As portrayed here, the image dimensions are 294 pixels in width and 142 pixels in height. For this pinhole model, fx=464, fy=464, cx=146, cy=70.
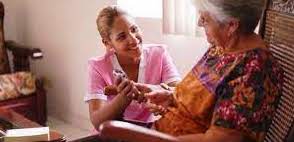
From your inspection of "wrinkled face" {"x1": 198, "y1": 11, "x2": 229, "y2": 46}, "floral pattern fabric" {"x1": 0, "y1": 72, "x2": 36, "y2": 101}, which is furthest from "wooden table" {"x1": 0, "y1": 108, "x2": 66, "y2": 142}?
"floral pattern fabric" {"x1": 0, "y1": 72, "x2": 36, "y2": 101}

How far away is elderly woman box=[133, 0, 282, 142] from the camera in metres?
1.16

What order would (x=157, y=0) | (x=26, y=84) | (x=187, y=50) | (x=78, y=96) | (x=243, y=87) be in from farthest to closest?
(x=78, y=96) → (x=26, y=84) → (x=157, y=0) → (x=187, y=50) → (x=243, y=87)

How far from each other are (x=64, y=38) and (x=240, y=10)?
98.9 inches

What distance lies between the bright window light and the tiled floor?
41.6 inches

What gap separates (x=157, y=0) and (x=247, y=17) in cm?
162

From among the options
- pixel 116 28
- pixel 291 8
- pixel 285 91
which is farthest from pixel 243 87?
pixel 116 28

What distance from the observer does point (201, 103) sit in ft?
4.37

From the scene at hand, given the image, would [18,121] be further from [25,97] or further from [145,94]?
[25,97]

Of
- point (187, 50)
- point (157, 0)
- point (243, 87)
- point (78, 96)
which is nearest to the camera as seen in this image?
point (243, 87)

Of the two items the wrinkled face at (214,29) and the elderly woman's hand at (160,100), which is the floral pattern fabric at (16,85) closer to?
the elderly woman's hand at (160,100)

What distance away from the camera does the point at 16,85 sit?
10.8 feet

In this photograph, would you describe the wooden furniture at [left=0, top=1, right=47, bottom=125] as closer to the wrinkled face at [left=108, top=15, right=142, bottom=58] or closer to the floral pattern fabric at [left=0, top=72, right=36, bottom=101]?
the floral pattern fabric at [left=0, top=72, right=36, bottom=101]

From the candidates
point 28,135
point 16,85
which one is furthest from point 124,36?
point 16,85

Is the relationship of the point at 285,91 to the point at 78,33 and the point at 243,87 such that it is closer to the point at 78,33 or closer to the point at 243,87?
the point at 243,87
